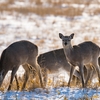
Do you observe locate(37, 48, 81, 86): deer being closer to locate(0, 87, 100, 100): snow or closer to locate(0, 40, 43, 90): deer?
locate(0, 40, 43, 90): deer

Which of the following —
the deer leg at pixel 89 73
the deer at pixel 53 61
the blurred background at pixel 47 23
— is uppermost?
the blurred background at pixel 47 23

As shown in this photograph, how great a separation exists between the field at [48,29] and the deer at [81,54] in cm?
53

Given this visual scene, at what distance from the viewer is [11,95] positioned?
28.4 feet

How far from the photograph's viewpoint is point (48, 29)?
26.0 meters

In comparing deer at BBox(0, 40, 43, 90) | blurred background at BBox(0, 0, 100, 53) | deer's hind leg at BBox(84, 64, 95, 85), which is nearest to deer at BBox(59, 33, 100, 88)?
deer's hind leg at BBox(84, 64, 95, 85)

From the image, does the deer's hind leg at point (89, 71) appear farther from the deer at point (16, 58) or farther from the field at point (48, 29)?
the deer at point (16, 58)

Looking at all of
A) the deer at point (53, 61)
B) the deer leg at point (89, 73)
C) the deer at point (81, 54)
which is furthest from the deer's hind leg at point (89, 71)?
the deer at point (53, 61)

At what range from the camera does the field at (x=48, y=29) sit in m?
8.87

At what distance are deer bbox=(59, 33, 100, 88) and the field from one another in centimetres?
53

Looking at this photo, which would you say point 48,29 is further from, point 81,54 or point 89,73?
point 81,54

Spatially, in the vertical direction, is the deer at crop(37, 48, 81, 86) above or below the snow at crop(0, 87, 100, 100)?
above

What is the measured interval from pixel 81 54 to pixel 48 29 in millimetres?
15564

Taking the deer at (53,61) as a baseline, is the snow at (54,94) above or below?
below

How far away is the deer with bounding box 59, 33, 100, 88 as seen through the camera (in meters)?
10.3
